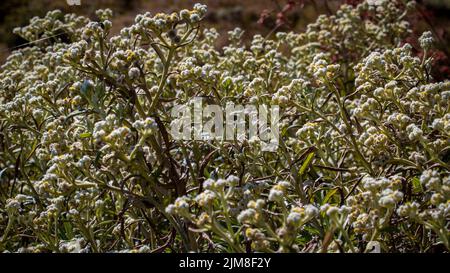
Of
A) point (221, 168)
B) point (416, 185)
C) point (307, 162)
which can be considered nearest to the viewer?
point (307, 162)

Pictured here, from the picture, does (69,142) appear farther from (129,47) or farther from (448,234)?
(448,234)

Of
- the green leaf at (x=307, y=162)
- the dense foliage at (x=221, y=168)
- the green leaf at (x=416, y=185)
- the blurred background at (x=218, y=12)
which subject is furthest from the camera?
the blurred background at (x=218, y=12)

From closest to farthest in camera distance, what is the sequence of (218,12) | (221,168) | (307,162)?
(307,162)
(221,168)
(218,12)

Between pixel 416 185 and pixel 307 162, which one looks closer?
pixel 307 162

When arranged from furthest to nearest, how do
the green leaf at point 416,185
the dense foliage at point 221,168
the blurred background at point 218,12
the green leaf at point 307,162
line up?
the blurred background at point 218,12, the green leaf at point 416,185, the green leaf at point 307,162, the dense foliage at point 221,168
